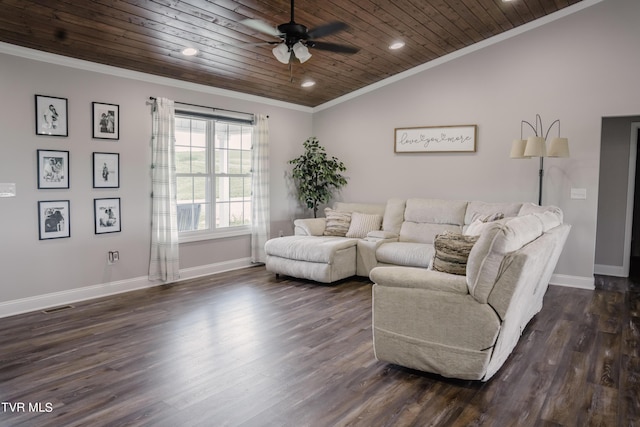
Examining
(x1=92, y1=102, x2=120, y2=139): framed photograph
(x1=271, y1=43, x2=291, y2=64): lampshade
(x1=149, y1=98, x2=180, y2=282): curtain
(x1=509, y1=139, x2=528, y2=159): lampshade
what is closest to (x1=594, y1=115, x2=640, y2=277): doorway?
(x1=509, y1=139, x2=528, y2=159): lampshade

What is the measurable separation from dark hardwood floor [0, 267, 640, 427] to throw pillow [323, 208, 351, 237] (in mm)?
1734

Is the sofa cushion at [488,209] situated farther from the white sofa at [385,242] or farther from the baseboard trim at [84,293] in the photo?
the baseboard trim at [84,293]

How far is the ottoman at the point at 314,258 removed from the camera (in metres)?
5.42

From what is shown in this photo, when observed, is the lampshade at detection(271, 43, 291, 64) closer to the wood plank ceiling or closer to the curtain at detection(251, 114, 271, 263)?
the wood plank ceiling

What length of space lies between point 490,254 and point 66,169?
416 centimetres

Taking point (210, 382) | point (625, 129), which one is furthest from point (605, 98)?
point (210, 382)

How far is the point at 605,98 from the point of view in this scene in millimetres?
5262

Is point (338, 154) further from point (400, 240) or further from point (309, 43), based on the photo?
point (309, 43)

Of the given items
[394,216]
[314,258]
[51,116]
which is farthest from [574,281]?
[51,116]

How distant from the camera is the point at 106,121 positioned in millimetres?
4871

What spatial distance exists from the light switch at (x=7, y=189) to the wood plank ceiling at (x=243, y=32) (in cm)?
130

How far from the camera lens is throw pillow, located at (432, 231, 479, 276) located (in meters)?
3.09

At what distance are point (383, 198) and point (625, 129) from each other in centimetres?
337

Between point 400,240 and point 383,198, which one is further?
point 383,198
